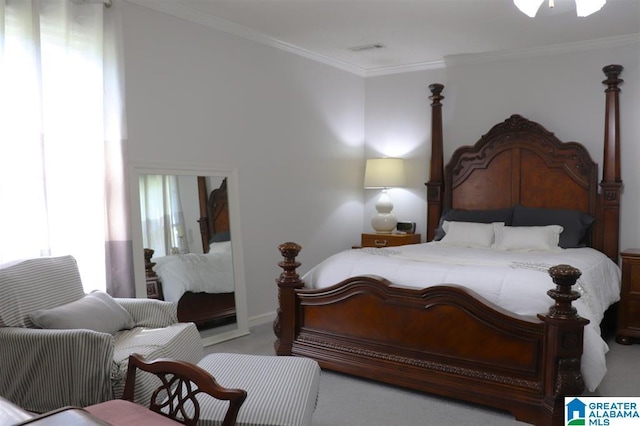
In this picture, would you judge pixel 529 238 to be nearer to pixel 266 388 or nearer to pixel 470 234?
pixel 470 234

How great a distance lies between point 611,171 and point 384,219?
206cm

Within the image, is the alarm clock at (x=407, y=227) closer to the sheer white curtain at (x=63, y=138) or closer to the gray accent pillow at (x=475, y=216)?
the gray accent pillow at (x=475, y=216)

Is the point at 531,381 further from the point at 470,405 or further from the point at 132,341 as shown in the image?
the point at 132,341

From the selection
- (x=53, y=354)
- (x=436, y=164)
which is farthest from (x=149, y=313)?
(x=436, y=164)

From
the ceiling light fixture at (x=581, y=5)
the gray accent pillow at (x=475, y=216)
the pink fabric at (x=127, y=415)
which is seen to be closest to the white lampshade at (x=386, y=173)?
the gray accent pillow at (x=475, y=216)

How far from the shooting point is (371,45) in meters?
4.80

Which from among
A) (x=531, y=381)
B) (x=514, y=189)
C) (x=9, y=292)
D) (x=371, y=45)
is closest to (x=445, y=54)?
(x=371, y=45)

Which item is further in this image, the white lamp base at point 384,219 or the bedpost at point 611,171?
A: the white lamp base at point 384,219

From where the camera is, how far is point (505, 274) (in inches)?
117

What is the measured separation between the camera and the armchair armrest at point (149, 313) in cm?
287

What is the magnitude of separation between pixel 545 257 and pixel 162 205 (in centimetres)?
270

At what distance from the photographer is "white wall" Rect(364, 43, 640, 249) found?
14.6 feet

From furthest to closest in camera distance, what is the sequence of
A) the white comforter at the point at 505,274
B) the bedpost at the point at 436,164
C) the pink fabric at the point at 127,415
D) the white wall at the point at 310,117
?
the bedpost at the point at 436,164 < the white wall at the point at 310,117 < the white comforter at the point at 505,274 < the pink fabric at the point at 127,415

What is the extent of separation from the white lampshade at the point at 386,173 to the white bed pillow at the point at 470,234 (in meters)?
0.92
